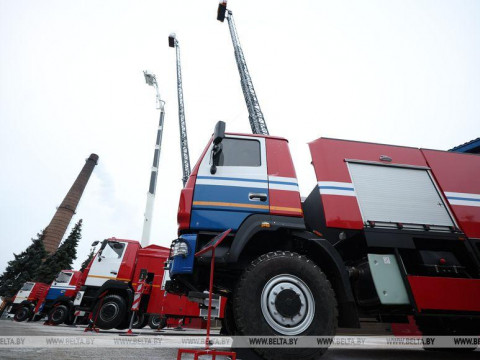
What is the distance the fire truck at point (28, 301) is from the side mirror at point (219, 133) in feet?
51.1

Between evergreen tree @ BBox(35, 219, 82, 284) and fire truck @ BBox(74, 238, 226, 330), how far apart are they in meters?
27.8

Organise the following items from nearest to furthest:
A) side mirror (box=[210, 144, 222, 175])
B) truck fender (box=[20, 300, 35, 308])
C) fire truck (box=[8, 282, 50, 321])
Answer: side mirror (box=[210, 144, 222, 175]), fire truck (box=[8, 282, 50, 321]), truck fender (box=[20, 300, 35, 308])

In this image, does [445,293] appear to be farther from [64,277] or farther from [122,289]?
[64,277]

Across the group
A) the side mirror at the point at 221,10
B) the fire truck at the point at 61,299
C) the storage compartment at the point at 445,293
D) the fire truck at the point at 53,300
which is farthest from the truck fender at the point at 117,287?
the side mirror at the point at 221,10

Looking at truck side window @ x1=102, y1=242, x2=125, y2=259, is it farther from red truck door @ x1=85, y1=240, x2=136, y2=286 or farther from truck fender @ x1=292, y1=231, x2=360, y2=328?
truck fender @ x1=292, y1=231, x2=360, y2=328

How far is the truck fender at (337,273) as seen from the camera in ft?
9.77

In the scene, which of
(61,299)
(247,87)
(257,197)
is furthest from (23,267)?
(257,197)

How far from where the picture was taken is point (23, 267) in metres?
33.1

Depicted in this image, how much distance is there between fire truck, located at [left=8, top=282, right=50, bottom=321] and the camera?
1412 cm

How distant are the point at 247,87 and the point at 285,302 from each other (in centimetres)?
1172

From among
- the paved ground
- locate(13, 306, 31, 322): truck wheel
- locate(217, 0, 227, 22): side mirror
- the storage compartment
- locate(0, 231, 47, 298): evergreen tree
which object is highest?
locate(217, 0, 227, 22): side mirror

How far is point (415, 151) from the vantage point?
13.5 feet

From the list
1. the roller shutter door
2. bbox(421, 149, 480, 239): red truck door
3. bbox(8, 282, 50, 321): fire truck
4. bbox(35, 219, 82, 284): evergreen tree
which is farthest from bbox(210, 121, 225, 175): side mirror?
bbox(35, 219, 82, 284): evergreen tree

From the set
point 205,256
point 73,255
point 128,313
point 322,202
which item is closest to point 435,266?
point 322,202
